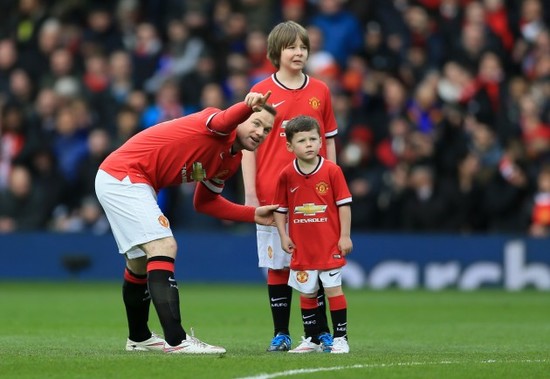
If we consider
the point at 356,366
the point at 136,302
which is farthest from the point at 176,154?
the point at 356,366

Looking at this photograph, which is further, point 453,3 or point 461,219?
point 453,3

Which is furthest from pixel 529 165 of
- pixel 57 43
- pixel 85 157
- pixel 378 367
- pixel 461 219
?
pixel 378 367

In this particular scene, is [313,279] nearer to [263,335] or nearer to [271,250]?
[271,250]

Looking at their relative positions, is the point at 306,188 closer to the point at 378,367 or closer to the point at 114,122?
the point at 378,367

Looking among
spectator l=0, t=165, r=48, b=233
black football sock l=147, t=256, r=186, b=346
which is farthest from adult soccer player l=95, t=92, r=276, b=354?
spectator l=0, t=165, r=48, b=233

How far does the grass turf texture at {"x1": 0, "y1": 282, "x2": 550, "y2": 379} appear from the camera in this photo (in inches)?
347

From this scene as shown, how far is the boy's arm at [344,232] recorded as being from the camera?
33.9 feet

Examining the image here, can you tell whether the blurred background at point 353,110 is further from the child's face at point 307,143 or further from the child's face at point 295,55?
the child's face at point 307,143

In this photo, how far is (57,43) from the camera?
79.5 ft

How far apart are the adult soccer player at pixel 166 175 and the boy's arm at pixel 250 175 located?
0.63 m

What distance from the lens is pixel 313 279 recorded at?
10438 millimetres

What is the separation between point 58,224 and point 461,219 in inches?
265

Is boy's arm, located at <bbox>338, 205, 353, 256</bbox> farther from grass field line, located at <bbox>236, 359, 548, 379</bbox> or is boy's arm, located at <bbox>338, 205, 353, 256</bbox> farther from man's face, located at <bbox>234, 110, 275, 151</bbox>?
grass field line, located at <bbox>236, 359, 548, 379</bbox>

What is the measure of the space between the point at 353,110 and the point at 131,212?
12.1 m
